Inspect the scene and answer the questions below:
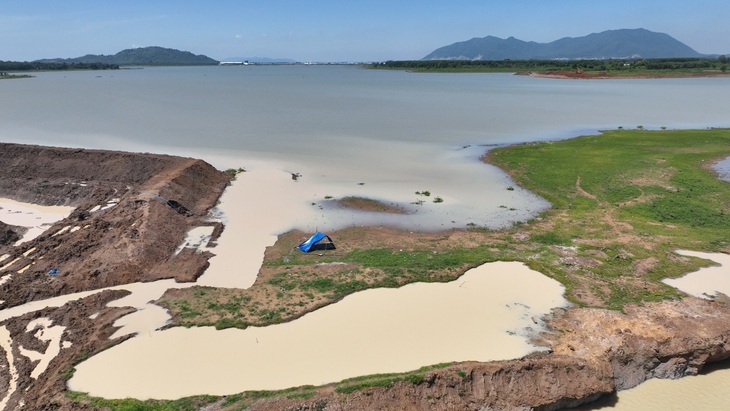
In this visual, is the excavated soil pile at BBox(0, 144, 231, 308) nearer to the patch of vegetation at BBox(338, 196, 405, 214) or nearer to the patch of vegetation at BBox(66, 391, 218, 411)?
the patch of vegetation at BBox(66, 391, 218, 411)

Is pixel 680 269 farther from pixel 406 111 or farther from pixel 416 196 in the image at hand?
pixel 406 111

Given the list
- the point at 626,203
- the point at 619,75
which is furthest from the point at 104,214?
the point at 619,75

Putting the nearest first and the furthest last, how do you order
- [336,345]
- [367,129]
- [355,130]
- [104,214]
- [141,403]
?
[141,403] → [336,345] → [104,214] → [355,130] → [367,129]

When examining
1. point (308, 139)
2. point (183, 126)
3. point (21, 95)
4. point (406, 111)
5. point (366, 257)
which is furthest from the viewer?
point (21, 95)

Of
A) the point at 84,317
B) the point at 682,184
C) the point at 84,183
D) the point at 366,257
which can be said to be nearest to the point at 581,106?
the point at 682,184

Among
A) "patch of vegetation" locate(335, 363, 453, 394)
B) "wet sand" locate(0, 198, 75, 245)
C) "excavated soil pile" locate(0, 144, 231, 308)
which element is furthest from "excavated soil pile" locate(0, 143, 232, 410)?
"patch of vegetation" locate(335, 363, 453, 394)

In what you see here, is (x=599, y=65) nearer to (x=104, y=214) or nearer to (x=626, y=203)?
(x=626, y=203)
